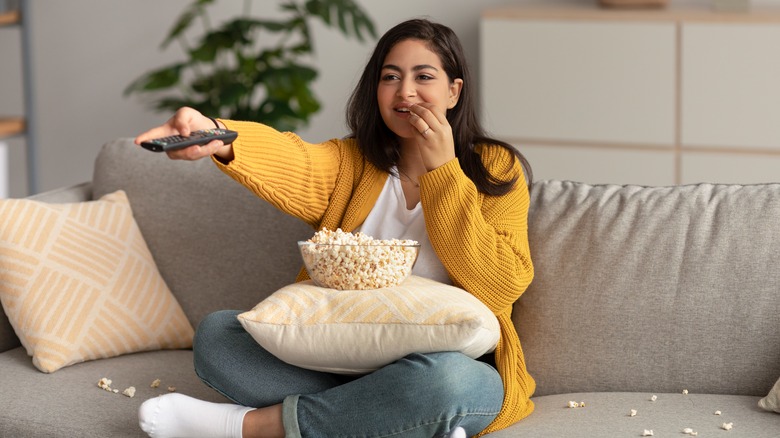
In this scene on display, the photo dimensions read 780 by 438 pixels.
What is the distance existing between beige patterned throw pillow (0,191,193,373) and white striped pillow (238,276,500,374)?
535 millimetres

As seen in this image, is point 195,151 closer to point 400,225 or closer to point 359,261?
point 359,261

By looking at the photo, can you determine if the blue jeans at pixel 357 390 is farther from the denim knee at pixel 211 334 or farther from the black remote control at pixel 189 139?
the black remote control at pixel 189 139

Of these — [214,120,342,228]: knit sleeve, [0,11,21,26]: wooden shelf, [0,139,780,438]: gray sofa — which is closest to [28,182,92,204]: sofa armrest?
[0,139,780,438]: gray sofa

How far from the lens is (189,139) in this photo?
1817mm

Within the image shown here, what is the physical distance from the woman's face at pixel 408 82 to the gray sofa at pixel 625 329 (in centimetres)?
35

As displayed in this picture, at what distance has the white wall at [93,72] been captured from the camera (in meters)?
4.52

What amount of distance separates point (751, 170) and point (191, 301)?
215cm

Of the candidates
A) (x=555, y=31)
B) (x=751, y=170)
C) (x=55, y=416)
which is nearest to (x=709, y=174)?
(x=751, y=170)

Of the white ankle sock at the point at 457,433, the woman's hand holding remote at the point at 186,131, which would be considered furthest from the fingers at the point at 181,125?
the white ankle sock at the point at 457,433

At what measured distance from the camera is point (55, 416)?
6.59 ft

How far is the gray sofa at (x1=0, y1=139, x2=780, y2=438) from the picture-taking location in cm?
202

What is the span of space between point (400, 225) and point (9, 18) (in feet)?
8.17

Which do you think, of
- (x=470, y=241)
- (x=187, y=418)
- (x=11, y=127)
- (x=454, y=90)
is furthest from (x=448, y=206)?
(x=11, y=127)

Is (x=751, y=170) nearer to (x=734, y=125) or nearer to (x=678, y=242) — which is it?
(x=734, y=125)
